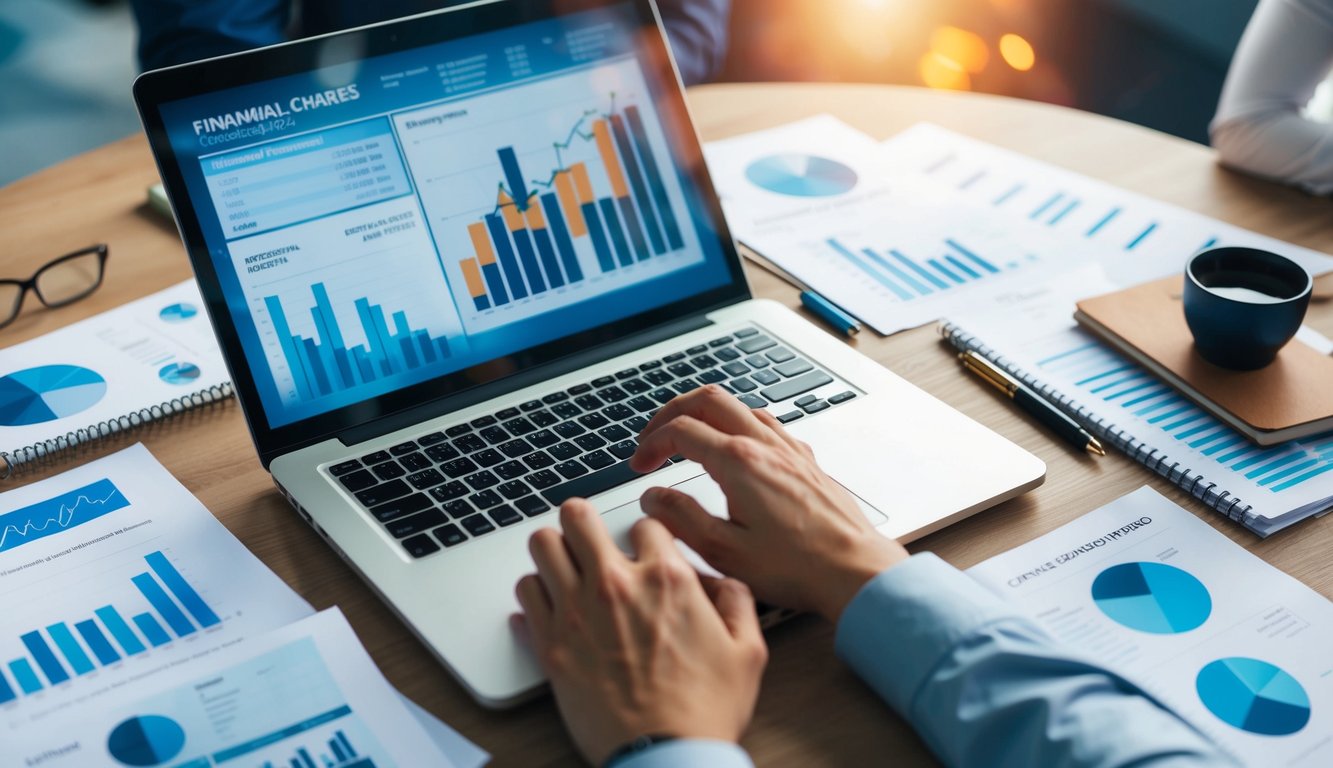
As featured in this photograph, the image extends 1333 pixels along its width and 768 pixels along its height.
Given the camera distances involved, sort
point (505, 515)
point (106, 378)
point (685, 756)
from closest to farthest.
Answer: point (685, 756), point (505, 515), point (106, 378)

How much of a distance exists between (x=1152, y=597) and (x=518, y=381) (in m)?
0.51

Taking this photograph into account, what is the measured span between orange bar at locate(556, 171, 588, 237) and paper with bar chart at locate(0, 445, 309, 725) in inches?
15.2

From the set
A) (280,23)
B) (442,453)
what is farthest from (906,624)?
(280,23)

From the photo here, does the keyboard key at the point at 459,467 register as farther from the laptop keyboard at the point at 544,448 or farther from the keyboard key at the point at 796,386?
the keyboard key at the point at 796,386

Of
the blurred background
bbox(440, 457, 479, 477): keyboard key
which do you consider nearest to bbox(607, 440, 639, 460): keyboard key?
bbox(440, 457, 479, 477): keyboard key

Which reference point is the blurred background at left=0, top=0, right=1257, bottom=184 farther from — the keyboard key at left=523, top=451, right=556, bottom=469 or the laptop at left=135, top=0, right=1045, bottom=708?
the keyboard key at left=523, top=451, right=556, bottom=469

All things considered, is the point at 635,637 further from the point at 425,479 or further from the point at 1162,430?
the point at 1162,430

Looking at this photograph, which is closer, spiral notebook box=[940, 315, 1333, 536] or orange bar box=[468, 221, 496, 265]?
spiral notebook box=[940, 315, 1333, 536]

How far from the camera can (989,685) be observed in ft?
2.07

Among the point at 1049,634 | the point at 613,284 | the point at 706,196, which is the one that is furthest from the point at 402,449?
the point at 1049,634

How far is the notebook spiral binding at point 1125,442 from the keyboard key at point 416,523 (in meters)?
0.52

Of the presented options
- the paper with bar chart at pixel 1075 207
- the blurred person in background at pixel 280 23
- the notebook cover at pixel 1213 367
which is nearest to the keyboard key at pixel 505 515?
the notebook cover at pixel 1213 367

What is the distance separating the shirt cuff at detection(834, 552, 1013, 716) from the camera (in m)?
0.64

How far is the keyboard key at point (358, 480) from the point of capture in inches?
31.4
